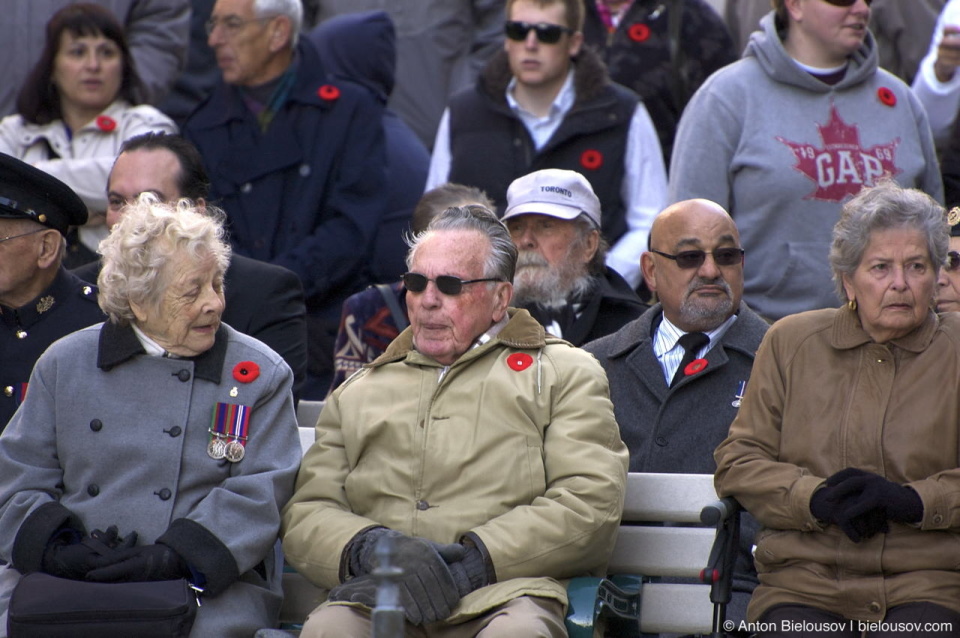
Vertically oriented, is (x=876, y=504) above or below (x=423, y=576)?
Answer: above

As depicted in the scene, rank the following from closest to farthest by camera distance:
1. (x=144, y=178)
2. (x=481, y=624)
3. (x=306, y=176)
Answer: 1. (x=481, y=624)
2. (x=144, y=178)
3. (x=306, y=176)

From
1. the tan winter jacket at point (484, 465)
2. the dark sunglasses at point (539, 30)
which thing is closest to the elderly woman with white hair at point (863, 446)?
the tan winter jacket at point (484, 465)

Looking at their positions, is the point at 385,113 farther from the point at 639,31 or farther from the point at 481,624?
the point at 481,624

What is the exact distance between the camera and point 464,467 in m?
5.16

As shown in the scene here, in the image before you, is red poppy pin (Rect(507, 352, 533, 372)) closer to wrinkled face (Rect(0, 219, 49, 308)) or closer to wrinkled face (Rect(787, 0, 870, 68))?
wrinkled face (Rect(0, 219, 49, 308))

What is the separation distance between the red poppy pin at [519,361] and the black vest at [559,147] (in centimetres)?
247

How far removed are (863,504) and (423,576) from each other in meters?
1.35

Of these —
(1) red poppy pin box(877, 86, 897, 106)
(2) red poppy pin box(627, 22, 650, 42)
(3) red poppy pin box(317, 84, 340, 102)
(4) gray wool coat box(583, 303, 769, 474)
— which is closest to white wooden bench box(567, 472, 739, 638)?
(4) gray wool coat box(583, 303, 769, 474)

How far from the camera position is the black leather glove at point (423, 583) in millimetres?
4766

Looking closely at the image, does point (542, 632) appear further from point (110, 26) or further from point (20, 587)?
point (110, 26)

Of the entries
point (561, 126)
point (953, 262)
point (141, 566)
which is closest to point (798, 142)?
point (561, 126)

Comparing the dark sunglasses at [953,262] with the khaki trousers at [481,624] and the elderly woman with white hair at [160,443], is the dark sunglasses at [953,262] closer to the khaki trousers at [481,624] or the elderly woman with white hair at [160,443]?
the khaki trousers at [481,624]

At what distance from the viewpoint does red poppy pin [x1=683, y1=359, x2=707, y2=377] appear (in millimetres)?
5930

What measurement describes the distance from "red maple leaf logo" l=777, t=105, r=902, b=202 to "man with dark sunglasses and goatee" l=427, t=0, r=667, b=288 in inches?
33.1
